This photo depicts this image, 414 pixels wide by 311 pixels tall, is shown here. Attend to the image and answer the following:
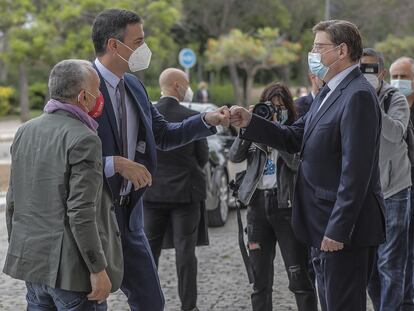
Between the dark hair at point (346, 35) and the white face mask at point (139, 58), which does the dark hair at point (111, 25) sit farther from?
the dark hair at point (346, 35)

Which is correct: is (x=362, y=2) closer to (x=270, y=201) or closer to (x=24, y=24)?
(x=24, y=24)

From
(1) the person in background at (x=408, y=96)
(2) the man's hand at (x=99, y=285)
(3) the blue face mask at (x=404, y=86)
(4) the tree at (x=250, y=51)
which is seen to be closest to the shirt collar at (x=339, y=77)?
(2) the man's hand at (x=99, y=285)

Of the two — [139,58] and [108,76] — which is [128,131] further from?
[139,58]

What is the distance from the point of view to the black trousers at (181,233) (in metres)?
6.14

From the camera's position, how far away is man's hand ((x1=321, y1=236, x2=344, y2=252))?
12.6ft

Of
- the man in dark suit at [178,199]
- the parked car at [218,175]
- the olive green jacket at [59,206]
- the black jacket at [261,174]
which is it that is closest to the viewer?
the olive green jacket at [59,206]

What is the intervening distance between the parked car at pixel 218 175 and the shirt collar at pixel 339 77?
567cm

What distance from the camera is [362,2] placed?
4466 cm

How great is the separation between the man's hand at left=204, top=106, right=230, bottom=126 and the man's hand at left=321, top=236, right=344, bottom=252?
3.26ft

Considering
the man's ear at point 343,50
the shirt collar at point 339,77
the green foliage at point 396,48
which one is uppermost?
the green foliage at point 396,48

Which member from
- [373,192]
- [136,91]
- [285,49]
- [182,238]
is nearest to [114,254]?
[136,91]

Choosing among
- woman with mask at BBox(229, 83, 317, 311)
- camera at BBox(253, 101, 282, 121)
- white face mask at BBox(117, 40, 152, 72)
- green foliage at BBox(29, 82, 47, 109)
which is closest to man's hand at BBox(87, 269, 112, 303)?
white face mask at BBox(117, 40, 152, 72)

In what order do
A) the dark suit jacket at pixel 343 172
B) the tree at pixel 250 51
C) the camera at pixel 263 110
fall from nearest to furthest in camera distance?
the dark suit jacket at pixel 343 172
the camera at pixel 263 110
the tree at pixel 250 51

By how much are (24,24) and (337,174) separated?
78.0ft
